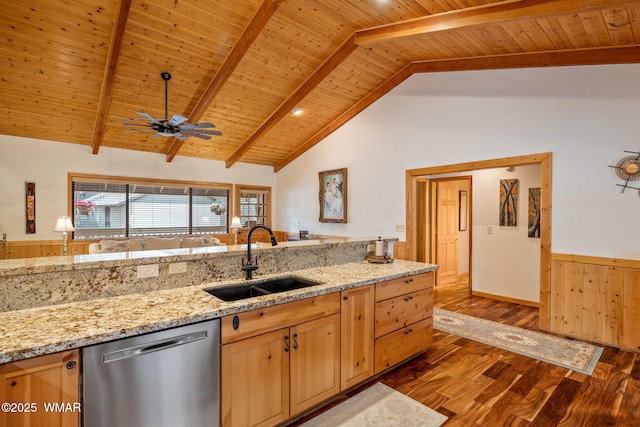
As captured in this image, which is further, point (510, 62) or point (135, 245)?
point (135, 245)

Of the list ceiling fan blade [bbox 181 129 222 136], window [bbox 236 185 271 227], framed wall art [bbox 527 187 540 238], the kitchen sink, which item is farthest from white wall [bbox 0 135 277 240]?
framed wall art [bbox 527 187 540 238]

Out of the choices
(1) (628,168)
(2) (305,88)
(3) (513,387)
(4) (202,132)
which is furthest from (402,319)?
(2) (305,88)

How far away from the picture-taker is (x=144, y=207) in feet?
21.7

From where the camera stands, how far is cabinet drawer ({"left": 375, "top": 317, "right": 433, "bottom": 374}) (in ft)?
8.56

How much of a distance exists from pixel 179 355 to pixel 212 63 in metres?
4.02

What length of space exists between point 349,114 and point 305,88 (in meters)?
1.32

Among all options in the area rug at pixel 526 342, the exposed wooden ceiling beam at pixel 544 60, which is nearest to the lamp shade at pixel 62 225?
the area rug at pixel 526 342

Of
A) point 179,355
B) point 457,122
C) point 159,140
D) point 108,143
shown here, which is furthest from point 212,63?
point 179,355

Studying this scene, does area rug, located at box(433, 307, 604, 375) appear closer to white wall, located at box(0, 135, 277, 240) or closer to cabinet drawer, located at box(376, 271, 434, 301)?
cabinet drawer, located at box(376, 271, 434, 301)

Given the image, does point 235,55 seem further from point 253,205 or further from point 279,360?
point 253,205

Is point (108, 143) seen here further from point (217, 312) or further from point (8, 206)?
point (217, 312)

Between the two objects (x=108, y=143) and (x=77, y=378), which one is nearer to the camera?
(x=77, y=378)

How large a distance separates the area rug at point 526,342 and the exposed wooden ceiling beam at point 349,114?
382 centimetres

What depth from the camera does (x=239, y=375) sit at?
176 centimetres
